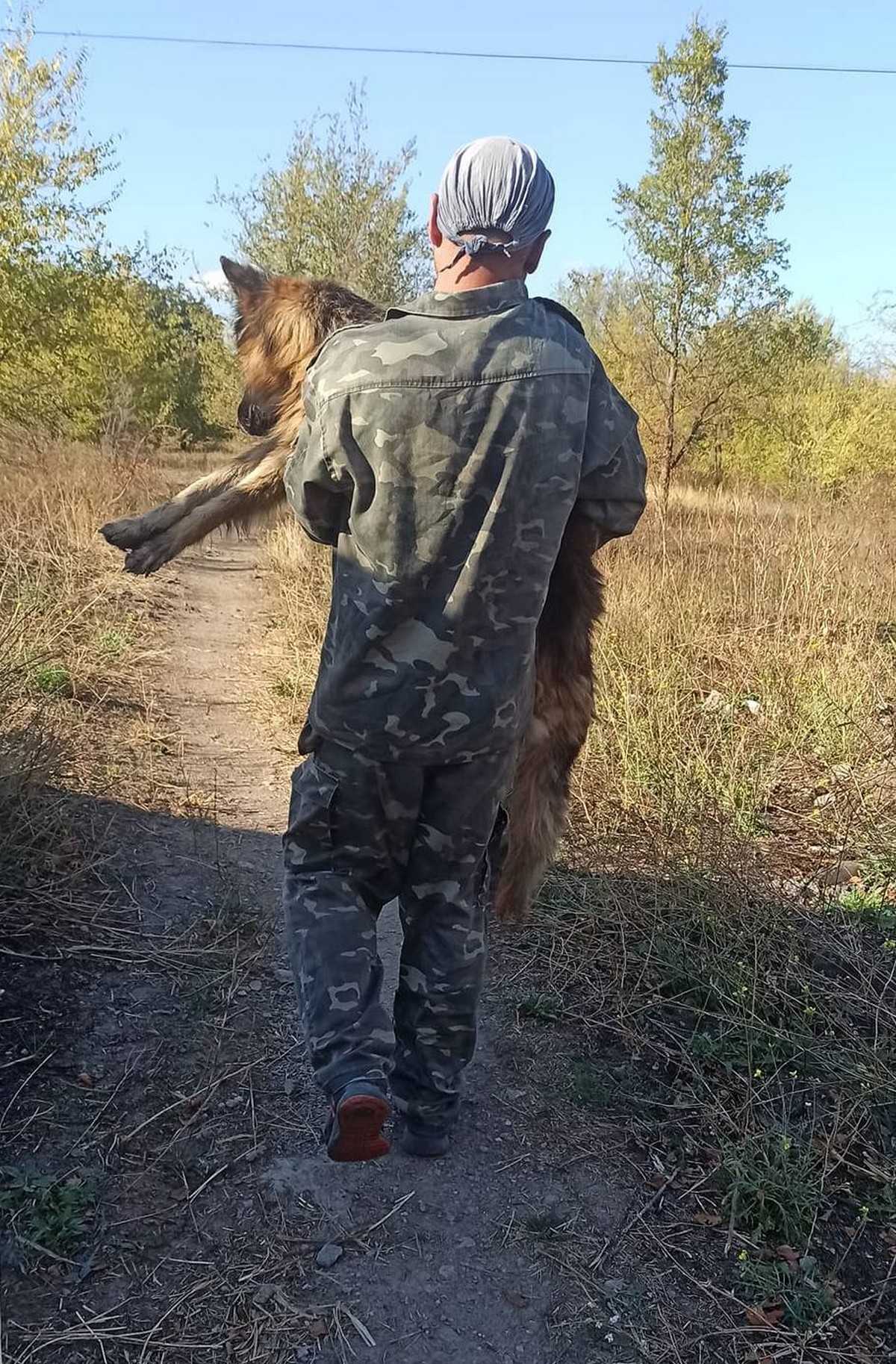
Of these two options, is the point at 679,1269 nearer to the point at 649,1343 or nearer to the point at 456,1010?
the point at 649,1343

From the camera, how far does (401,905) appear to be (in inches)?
92.4

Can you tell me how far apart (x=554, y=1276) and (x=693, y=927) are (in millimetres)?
1381

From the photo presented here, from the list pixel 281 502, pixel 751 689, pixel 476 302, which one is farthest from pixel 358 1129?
pixel 751 689

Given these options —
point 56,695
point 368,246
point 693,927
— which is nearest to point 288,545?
point 56,695

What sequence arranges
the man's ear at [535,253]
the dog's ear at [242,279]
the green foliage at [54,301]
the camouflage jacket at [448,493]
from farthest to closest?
the green foliage at [54,301], the dog's ear at [242,279], the man's ear at [535,253], the camouflage jacket at [448,493]

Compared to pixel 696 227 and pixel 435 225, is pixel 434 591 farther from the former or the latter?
pixel 696 227

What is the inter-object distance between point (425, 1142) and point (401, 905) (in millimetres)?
615

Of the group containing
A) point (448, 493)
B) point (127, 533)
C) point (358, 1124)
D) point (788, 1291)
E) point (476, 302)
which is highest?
point (476, 302)

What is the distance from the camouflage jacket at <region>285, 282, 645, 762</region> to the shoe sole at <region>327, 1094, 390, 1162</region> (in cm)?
73

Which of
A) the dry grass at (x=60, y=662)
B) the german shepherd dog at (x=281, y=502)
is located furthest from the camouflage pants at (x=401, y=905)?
the dry grass at (x=60, y=662)

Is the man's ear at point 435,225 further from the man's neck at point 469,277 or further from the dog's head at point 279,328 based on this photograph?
the dog's head at point 279,328

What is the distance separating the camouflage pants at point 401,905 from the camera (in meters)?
2.12

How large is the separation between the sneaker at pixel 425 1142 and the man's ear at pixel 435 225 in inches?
83.5

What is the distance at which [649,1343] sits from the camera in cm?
192
